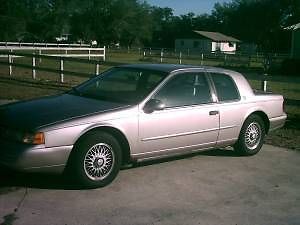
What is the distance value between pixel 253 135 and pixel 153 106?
7.52 feet

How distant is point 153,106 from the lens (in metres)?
6.48

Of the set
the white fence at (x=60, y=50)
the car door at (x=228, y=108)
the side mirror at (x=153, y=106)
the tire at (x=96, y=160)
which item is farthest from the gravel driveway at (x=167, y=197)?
the white fence at (x=60, y=50)

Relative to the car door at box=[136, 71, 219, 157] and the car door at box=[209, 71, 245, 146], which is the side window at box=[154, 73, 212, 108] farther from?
the car door at box=[209, 71, 245, 146]

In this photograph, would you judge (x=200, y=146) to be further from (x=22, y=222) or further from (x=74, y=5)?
(x=74, y=5)

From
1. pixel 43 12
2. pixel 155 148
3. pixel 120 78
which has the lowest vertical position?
pixel 155 148

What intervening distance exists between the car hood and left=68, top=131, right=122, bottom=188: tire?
1.09ft

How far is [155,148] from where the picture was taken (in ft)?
21.7

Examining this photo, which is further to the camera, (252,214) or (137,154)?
(137,154)

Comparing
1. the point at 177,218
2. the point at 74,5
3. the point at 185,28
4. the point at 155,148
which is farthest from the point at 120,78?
the point at 185,28

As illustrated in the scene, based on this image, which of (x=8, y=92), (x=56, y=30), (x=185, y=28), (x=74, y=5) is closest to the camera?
(x=8, y=92)

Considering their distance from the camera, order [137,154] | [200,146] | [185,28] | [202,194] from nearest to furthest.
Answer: [202,194] → [137,154] → [200,146] → [185,28]

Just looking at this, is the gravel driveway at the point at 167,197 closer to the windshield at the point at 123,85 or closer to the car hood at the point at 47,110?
the car hood at the point at 47,110

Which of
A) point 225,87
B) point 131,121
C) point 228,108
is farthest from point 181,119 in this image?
point 225,87

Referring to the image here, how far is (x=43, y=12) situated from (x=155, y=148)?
8910 centimetres
